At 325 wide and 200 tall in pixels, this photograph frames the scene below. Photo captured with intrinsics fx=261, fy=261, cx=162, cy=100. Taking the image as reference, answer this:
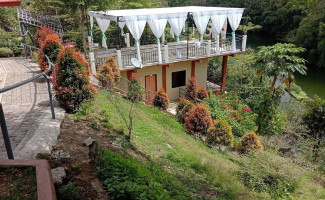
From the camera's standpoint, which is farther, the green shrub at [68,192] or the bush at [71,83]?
the bush at [71,83]

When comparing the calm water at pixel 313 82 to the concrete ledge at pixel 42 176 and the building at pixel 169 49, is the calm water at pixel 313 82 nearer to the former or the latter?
the building at pixel 169 49

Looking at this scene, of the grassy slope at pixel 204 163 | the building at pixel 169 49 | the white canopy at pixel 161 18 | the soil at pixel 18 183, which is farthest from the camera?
the building at pixel 169 49

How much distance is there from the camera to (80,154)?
4.84 m

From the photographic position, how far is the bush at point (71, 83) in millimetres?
6863

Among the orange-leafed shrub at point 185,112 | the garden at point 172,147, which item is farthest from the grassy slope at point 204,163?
the orange-leafed shrub at point 185,112

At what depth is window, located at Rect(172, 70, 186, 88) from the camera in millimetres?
17375

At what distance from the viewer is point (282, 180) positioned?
24.0ft

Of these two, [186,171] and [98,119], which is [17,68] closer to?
[98,119]

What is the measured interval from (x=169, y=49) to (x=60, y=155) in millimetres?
12125

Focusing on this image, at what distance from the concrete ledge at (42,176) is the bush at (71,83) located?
3554 millimetres

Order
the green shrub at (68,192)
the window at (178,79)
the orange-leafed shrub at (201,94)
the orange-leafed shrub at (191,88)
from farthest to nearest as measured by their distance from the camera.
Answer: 1. the window at (178,79)
2. the orange-leafed shrub at (191,88)
3. the orange-leafed shrub at (201,94)
4. the green shrub at (68,192)

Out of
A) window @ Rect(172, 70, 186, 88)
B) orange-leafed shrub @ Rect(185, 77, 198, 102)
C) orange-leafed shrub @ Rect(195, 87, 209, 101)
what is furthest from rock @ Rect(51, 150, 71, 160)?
window @ Rect(172, 70, 186, 88)

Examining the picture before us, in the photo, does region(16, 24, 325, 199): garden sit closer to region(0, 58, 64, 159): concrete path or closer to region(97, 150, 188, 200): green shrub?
region(97, 150, 188, 200): green shrub

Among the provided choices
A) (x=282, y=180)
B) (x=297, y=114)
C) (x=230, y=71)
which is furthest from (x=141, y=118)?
(x=230, y=71)
